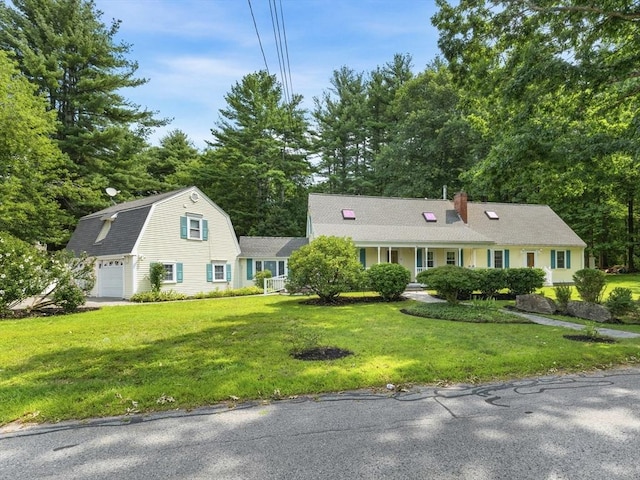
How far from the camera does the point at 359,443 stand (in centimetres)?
309

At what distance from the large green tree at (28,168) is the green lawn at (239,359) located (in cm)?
1243

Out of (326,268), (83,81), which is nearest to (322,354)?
(326,268)

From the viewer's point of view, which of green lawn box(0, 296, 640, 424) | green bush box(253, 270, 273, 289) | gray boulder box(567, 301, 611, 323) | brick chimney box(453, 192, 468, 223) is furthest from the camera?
brick chimney box(453, 192, 468, 223)

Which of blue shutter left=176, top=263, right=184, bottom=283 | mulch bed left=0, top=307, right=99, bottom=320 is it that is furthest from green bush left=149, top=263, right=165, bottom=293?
mulch bed left=0, top=307, right=99, bottom=320

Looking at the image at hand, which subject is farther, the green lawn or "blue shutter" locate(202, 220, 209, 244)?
"blue shutter" locate(202, 220, 209, 244)

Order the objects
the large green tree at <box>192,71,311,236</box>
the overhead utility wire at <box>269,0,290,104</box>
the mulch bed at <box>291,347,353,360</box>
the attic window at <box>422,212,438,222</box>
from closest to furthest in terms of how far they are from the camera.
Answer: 1. the mulch bed at <box>291,347,353,360</box>
2. the overhead utility wire at <box>269,0,290,104</box>
3. the attic window at <box>422,212,438,222</box>
4. the large green tree at <box>192,71,311,236</box>

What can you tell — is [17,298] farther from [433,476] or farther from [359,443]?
[433,476]

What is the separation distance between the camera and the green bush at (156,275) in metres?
17.6

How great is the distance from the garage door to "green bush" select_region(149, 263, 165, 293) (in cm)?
159

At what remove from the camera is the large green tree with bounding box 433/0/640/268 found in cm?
881

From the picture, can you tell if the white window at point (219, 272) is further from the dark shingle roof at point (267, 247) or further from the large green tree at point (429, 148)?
the large green tree at point (429, 148)

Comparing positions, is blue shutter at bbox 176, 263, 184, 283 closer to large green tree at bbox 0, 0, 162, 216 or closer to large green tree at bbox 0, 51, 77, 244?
large green tree at bbox 0, 51, 77, 244

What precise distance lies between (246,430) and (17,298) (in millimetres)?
11892

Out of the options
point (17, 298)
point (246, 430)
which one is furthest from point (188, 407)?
point (17, 298)
